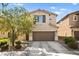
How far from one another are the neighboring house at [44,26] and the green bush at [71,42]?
0.73 ft

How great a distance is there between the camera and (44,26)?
707cm

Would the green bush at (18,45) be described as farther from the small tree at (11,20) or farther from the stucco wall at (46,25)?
the stucco wall at (46,25)

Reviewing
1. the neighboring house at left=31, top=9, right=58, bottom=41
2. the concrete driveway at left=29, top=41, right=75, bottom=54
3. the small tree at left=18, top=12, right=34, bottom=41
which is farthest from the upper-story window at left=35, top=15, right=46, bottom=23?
the concrete driveway at left=29, top=41, right=75, bottom=54

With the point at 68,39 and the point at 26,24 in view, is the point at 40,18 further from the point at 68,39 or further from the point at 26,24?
the point at 68,39

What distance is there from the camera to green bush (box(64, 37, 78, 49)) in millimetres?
6986

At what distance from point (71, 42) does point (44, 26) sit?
0.61 metres

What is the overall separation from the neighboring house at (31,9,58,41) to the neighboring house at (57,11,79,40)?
137 mm

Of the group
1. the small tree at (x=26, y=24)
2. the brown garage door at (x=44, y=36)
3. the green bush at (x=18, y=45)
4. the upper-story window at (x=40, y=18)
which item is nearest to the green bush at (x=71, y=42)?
the brown garage door at (x=44, y=36)

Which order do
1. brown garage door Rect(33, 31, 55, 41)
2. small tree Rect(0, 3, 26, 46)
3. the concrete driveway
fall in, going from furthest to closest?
brown garage door Rect(33, 31, 55, 41), the concrete driveway, small tree Rect(0, 3, 26, 46)

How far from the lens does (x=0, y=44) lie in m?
7.03

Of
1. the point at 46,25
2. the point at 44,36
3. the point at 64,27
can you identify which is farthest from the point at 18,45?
the point at 64,27

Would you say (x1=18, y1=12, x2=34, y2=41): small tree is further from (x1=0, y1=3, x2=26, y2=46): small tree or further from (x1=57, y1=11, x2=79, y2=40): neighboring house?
(x1=57, y1=11, x2=79, y2=40): neighboring house

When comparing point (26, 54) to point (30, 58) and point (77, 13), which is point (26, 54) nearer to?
point (30, 58)

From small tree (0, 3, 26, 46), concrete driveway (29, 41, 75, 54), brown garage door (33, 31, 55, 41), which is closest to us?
small tree (0, 3, 26, 46)
